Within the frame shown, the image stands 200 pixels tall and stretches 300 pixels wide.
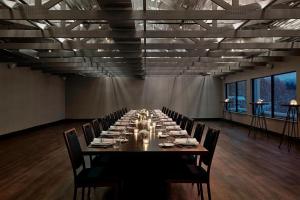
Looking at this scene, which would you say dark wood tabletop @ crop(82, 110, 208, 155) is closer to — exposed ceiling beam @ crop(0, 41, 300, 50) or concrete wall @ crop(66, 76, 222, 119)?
exposed ceiling beam @ crop(0, 41, 300, 50)

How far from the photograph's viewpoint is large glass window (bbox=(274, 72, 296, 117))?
8547 mm

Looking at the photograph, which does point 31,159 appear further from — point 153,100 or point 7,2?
point 153,100

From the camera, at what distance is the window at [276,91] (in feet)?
28.5

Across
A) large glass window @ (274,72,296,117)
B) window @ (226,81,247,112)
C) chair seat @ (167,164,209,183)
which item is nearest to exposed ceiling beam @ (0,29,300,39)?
chair seat @ (167,164,209,183)

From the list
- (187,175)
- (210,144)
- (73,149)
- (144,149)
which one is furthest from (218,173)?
(73,149)

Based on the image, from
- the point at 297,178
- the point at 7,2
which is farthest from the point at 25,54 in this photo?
the point at 297,178

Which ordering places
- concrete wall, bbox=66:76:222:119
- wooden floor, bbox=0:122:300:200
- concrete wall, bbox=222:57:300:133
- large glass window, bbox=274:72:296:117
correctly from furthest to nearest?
concrete wall, bbox=66:76:222:119 → large glass window, bbox=274:72:296:117 → concrete wall, bbox=222:57:300:133 → wooden floor, bbox=0:122:300:200

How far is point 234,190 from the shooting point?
408 cm

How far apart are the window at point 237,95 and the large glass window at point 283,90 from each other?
273cm

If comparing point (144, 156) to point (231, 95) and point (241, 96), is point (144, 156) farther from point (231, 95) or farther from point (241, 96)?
point (231, 95)

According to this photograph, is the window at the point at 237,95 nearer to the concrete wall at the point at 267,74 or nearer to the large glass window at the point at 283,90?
the concrete wall at the point at 267,74

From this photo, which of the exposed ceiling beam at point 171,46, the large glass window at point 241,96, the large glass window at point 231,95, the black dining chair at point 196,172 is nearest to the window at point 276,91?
the large glass window at point 241,96

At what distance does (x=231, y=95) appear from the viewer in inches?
570

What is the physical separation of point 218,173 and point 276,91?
5620 millimetres
